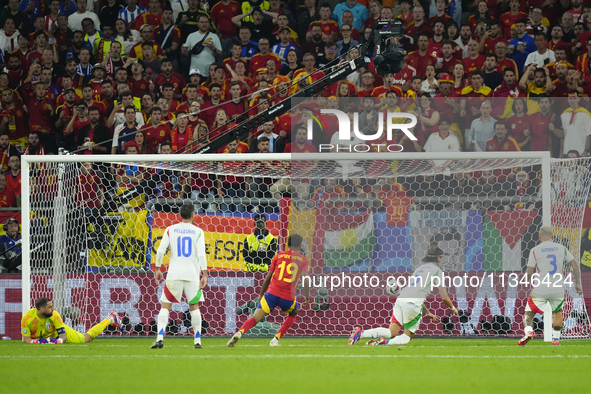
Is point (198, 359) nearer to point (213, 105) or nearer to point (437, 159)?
point (437, 159)

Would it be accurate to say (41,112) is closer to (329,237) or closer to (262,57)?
(262,57)

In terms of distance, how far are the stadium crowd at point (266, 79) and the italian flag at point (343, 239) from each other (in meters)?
0.61

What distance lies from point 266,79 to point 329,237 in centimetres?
426

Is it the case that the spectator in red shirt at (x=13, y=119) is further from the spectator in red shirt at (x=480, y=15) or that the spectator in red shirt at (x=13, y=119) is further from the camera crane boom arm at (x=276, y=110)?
the spectator in red shirt at (x=480, y=15)

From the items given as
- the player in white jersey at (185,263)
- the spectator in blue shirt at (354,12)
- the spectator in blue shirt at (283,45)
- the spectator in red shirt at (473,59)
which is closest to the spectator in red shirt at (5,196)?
the player in white jersey at (185,263)

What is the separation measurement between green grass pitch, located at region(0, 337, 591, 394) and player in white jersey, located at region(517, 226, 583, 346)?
0.40 metres

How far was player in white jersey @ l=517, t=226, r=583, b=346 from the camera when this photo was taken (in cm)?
942

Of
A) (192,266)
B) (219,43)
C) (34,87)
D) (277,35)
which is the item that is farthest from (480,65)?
(34,87)

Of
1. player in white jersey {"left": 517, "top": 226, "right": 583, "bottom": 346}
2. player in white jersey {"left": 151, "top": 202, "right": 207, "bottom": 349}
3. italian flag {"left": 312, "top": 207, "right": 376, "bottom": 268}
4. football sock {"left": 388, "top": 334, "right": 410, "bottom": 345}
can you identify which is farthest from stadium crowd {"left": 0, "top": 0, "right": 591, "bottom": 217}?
football sock {"left": 388, "top": 334, "right": 410, "bottom": 345}

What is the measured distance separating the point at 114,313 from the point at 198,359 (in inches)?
131

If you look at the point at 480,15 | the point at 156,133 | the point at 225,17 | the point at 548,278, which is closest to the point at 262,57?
the point at 225,17

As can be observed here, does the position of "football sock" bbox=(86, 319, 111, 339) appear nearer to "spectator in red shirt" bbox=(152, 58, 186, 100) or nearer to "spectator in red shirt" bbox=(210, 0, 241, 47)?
"spectator in red shirt" bbox=(152, 58, 186, 100)

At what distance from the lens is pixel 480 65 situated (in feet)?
47.4

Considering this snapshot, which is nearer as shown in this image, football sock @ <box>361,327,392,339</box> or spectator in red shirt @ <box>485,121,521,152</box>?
football sock @ <box>361,327,392,339</box>
